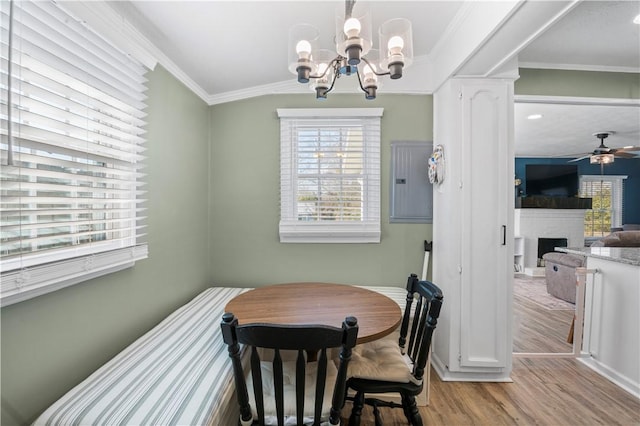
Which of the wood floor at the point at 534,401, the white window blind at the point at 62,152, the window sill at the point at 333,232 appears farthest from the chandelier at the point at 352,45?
the wood floor at the point at 534,401

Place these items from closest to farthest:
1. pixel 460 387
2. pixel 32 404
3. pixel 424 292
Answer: pixel 32 404 < pixel 424 292 < pixel 460 387

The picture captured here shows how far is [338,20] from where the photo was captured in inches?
49.1

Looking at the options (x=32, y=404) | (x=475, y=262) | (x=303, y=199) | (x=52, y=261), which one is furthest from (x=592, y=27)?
(x=32, y=404)

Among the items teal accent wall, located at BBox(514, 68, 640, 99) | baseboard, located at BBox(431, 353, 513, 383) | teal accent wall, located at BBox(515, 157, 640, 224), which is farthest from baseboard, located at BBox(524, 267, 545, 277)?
baseboard, located at BBox(431, 353, 513, 383)

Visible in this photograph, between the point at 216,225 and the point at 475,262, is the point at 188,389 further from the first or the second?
the point at 475,262

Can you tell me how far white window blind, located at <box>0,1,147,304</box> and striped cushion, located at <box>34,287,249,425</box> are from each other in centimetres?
45

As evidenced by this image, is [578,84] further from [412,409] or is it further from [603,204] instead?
[603,204]

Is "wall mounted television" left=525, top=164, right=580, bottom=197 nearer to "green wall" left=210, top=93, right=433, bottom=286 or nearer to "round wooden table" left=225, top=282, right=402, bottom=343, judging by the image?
"green wall" left=210, top=93, right=433, bottom=286

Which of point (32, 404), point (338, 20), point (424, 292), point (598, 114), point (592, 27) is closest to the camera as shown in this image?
point (32, 404)

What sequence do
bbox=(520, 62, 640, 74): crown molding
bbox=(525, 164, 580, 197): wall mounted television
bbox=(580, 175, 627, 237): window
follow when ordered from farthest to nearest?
bbox=(580, 175, 627, 237): window < bbox=(525, 164, 580, 197): wall mounted television < bbox=(520, 62, 640, 74): crown molding

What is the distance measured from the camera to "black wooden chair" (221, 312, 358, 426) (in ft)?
3.21

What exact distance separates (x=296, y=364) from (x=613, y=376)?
9.30 feet

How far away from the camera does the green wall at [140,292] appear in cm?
106

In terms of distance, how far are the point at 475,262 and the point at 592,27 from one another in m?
1.79
